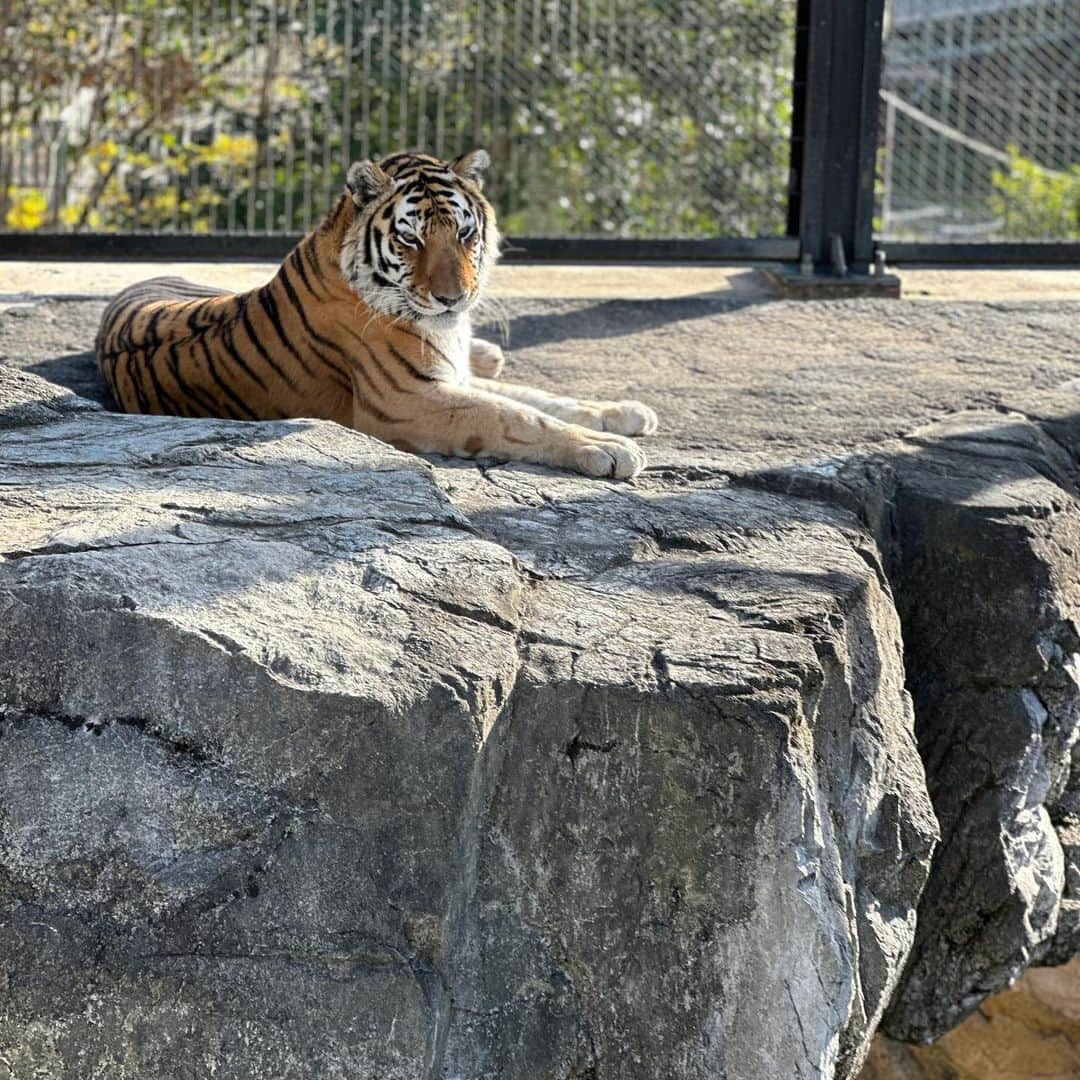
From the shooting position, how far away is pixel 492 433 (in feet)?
11.5

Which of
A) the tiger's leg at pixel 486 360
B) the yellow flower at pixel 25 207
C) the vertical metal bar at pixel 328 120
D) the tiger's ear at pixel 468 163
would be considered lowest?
the tiger's leg at pixel 486 360

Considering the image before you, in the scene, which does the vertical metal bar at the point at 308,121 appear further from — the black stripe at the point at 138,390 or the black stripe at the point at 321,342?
the black stripe at the point at 321,342

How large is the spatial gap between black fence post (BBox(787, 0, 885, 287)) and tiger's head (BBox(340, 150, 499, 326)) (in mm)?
2135

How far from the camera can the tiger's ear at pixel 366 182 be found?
387cm

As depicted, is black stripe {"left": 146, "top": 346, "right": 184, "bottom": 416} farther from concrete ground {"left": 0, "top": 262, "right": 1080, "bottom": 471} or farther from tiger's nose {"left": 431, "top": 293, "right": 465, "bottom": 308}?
tiger's nose {"left": 431, "top": 293, "right": 465, "bottom": 308}

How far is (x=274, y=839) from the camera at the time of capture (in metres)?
2.18

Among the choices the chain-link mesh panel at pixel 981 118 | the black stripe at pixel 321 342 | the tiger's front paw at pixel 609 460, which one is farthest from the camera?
the chain-link mesh panel at pixel 981 118

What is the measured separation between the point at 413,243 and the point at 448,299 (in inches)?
6.5

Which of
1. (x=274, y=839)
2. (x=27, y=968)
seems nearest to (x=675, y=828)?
(x=274, y=839)

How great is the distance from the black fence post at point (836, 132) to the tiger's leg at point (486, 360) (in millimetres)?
1725

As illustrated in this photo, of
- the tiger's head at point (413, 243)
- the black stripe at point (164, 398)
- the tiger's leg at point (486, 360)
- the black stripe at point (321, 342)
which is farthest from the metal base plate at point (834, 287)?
the black stripe at point (164, 398)

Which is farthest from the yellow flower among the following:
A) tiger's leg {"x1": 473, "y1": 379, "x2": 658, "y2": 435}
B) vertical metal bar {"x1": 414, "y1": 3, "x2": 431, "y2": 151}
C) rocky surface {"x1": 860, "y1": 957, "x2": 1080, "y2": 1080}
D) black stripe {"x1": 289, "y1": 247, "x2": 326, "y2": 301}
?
rocky surface {"x1": 860, "y1": 957, "x2": 1080, "y2": 1080}

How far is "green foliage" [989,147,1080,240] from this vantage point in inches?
371

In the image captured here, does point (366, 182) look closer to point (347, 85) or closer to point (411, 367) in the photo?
point (411, 367)
